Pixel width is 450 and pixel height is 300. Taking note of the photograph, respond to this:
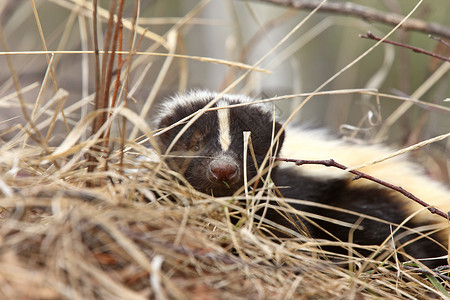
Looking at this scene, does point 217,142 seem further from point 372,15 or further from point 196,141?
point 372,15

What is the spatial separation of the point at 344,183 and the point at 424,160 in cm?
141

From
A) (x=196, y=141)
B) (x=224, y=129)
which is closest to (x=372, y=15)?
(x=224, y=129)

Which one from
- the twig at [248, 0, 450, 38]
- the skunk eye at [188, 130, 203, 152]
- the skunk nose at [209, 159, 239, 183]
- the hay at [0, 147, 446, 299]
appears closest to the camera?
the hay at [0, 147, 446, 299]

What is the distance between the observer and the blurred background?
4277 millimetres

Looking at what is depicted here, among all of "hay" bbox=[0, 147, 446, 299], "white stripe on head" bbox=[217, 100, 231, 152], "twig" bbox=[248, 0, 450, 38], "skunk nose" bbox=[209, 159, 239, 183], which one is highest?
A: "twig" bbox=[248, 0, 450, 38]

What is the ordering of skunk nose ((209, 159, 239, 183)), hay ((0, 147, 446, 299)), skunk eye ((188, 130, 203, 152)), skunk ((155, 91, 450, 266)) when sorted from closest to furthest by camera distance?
hay ((0, 147, 446, 299)) < skunk nose ((209, 159, 239, 183)) < skunk ((155, 91, 450, 266)) < skunk eye ((188, 130, 203, 152))

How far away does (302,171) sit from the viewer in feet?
13.3

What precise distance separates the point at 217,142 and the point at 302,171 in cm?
103

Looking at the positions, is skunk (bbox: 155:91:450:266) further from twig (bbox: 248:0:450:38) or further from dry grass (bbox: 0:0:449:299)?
twig (bbox: 248:0:450:38)

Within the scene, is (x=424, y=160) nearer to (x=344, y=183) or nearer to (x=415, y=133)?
(x=415, y=133)

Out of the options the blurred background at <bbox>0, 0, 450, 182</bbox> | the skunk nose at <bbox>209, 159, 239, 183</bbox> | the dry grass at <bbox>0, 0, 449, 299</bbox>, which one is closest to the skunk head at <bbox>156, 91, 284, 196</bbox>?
the skunk nose at <bbox>209, 159, 239, 183</bbox>

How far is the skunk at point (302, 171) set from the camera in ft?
10.6

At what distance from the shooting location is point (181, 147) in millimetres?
3426

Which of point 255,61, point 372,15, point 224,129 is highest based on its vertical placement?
point 372,15
